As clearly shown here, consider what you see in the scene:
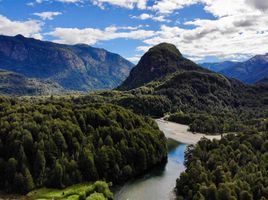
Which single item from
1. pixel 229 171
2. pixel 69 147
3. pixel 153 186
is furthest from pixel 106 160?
pixel 229 171

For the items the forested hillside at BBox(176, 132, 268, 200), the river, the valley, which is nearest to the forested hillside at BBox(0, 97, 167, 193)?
the valley

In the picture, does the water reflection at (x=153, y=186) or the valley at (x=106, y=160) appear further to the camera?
the water reflection at (x=153, y=186)

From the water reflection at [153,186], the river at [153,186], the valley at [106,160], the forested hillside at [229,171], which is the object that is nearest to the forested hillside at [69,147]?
the valley at [106,160]

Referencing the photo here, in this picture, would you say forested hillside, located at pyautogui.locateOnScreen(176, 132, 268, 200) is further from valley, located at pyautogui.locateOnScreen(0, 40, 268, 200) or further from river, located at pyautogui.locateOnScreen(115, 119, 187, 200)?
river, located at pyautogui.locateOnScreen(115, 119, 187, 200)

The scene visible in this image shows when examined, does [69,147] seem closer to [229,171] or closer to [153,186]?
[153,186]

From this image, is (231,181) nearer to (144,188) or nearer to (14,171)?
(144,188)

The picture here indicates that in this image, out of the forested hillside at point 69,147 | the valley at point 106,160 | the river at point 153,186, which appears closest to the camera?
the valley at point 106,160

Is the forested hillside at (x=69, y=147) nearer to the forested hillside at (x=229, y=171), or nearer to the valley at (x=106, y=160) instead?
the valley at (x=106, y=160)
